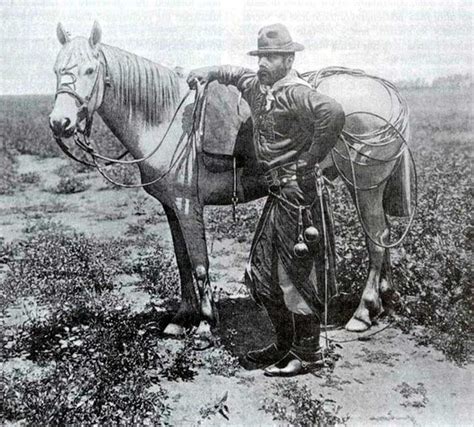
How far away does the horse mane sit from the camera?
3289 millimetres

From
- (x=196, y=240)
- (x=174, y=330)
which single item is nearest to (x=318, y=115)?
(x=196, y=240)

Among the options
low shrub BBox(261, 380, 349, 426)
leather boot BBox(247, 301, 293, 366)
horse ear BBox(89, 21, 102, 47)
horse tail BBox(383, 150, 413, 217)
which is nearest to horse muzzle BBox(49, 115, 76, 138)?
horse ear BBox(89, 21, 102, 47)

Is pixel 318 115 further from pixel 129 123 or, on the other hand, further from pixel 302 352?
pixel 302 352

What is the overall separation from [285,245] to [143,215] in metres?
3.01

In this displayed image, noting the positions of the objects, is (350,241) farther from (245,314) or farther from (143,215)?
(143,215)

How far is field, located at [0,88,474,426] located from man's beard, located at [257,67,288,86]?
170 cm

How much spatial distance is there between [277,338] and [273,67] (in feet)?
5.39

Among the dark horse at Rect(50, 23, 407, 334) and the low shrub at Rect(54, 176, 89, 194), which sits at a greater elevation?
the dark horse at Rect(50, 23, 407, 334)

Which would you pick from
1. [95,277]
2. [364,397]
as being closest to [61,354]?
[95,277]

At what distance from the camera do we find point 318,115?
2863 millimetres

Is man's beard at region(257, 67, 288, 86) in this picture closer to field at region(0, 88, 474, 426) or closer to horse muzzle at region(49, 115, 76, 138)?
horse muzzle at region(49, 115, 76, 138)

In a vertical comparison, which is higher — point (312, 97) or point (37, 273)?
point (312, 97)

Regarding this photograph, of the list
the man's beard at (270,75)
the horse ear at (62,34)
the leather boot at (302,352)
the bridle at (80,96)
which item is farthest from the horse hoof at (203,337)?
the horse ear at (62,34)

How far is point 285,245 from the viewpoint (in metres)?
3.14
